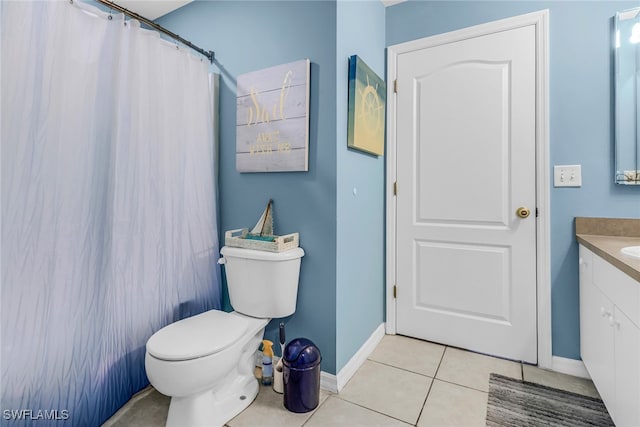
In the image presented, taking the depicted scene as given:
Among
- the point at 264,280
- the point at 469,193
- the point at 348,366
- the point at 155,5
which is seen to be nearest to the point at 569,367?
the point at 469,193

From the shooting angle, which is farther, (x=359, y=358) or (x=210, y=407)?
(x=359, y=358)

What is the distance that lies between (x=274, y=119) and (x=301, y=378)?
52.6 inches

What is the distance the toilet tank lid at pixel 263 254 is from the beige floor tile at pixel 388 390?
29.8 inches

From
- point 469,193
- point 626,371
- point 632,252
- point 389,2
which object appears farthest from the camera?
point 389,2

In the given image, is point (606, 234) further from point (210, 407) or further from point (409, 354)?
point (210, 407)

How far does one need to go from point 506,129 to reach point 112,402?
2515mm

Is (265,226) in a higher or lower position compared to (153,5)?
lower

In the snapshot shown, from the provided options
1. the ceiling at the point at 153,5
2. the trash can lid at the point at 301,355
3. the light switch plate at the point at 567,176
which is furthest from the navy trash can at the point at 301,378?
the ceiling at the point at 153,5

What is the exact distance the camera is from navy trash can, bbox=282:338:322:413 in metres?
1.49

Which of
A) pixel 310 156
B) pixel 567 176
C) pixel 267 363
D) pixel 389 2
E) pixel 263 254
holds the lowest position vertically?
pixel 267 363

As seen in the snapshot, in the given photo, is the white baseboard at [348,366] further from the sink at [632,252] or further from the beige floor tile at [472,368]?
the sink at [632,252]

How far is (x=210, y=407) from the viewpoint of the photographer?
140cm

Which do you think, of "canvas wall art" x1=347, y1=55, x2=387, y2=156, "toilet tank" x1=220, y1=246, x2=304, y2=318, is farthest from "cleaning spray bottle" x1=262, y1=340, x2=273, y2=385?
"canvas wall art" x1=347, y1=55, x2=387, y2=156

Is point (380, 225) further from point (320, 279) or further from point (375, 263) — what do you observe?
point (320, 279)
